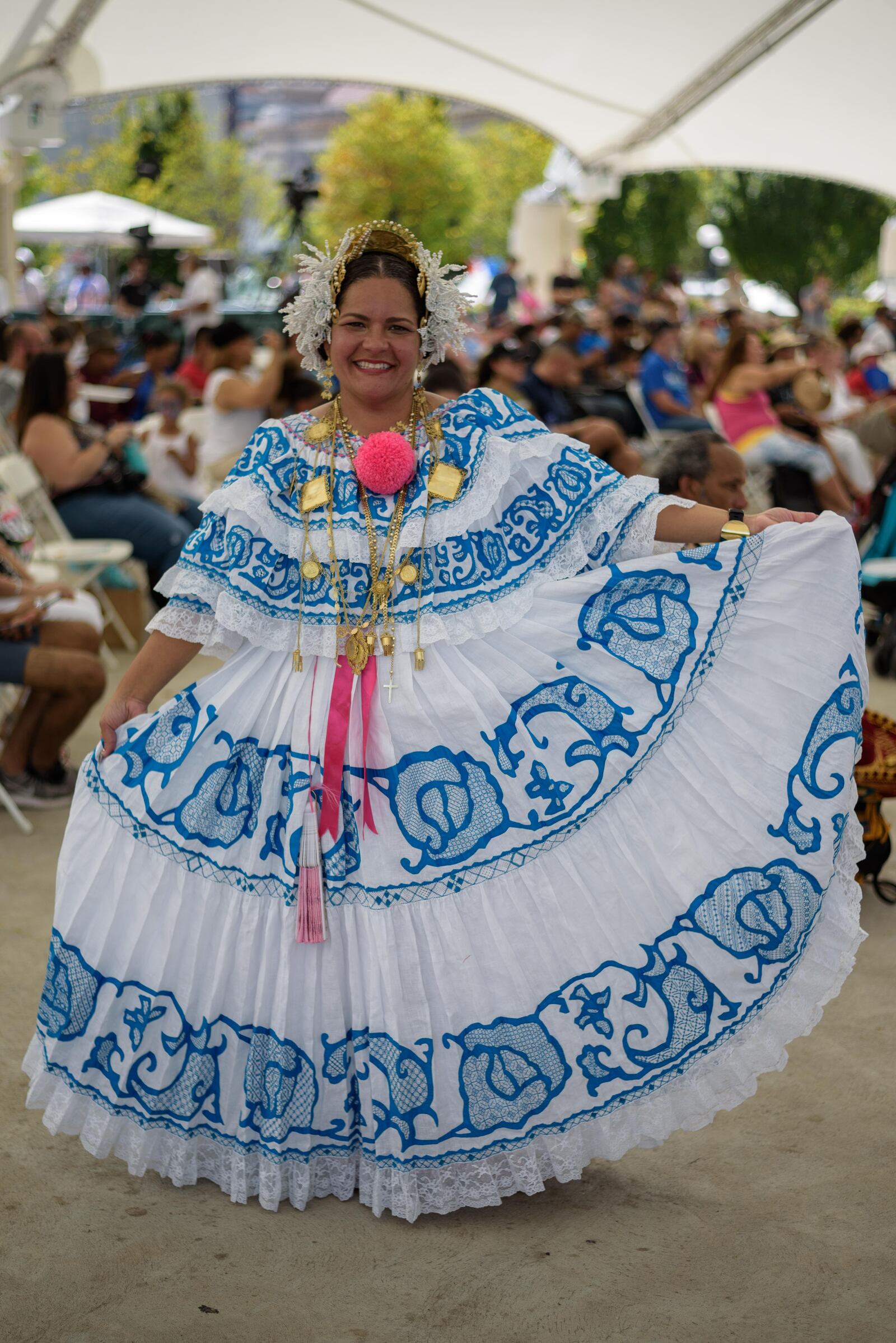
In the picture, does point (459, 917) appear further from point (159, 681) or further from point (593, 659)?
point (159, 681)

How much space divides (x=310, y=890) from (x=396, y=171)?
36670 millimetres

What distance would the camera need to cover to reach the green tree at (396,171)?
3634cm

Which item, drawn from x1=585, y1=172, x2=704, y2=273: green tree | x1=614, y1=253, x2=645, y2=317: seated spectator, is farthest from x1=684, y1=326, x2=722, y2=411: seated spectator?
x1=585, y1=172, x2=704, y2=273: green tree

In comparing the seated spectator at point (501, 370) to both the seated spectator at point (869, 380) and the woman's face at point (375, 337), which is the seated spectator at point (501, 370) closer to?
the seated spectator at point (869, 380)

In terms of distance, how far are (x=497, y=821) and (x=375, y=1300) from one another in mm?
839

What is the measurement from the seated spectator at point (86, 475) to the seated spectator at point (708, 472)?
11.7ft

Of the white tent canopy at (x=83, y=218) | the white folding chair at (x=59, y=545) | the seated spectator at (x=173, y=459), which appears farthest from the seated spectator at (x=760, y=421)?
the white tent canopy at (x=83, y=218)

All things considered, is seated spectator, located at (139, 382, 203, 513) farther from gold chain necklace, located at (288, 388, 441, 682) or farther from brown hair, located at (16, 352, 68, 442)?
gold chain necklace, located at (288, 388, 441, 682)

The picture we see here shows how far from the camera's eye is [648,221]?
3662cm

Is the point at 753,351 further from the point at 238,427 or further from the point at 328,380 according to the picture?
the point at 328,380

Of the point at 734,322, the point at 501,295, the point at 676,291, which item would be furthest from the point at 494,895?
the point at 676,291

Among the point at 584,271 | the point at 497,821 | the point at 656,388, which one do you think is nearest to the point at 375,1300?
the point at 497,821

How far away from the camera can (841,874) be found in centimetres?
250

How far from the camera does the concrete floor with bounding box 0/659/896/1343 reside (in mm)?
2270
